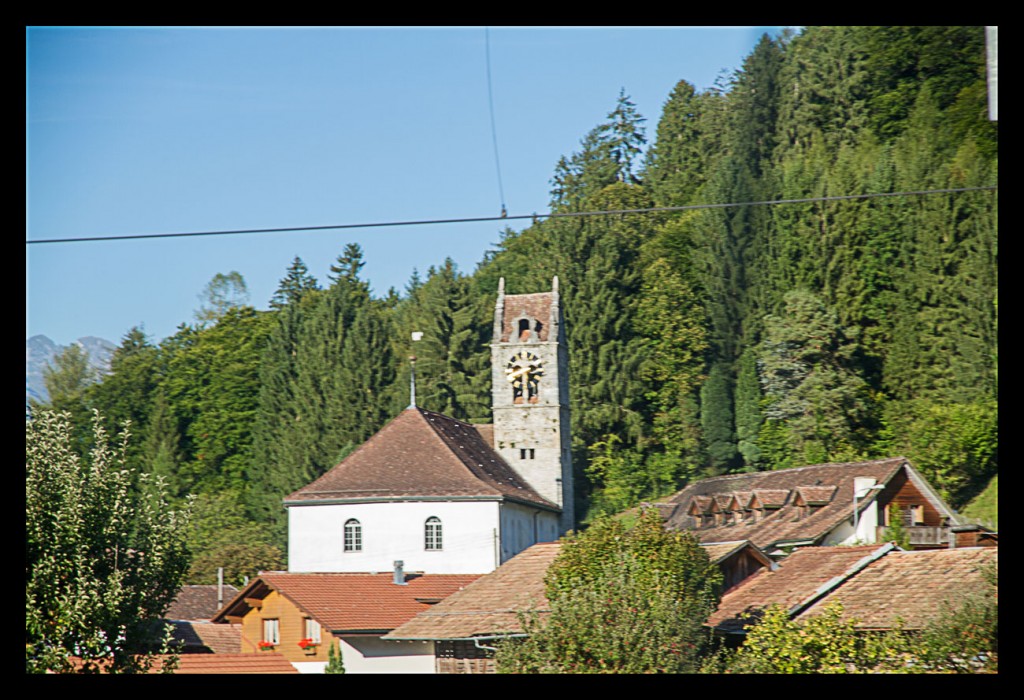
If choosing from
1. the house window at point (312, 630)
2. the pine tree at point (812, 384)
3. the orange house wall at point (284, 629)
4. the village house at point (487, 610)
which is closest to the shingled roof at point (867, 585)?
the village house at point (487, 610)

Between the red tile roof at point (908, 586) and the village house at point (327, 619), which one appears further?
the village house at point (327, 619)

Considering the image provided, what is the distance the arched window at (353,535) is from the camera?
52312mm

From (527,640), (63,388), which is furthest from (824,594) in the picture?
(63,388)

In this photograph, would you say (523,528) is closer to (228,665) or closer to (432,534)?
(432,534)

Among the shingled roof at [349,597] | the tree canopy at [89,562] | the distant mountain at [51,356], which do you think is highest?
the distant mountain at [51,356]

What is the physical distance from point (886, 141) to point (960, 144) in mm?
5025

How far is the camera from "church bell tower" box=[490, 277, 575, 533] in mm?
59062

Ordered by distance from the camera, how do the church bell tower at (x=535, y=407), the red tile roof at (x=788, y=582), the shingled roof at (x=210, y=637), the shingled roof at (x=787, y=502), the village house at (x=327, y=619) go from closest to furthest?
1. the red tile roof at (x=788, y=582)
2. the village house at (x=327, y=619)
3. the shingled roof at (x=210, y=637)
4. the shingled roof at (x=787, y=502)
5. the church bell tower at (x=535, y=407)

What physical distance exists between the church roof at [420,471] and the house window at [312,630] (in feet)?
39.3

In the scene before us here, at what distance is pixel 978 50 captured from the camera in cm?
6494

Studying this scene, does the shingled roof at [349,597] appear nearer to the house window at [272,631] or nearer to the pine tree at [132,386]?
the house window at [272,631]

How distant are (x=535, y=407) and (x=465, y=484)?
733 centimetres

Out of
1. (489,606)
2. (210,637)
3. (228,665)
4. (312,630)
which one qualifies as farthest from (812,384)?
(228,665)

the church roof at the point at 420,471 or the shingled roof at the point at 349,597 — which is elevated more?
the church roof at the point at 420,471
